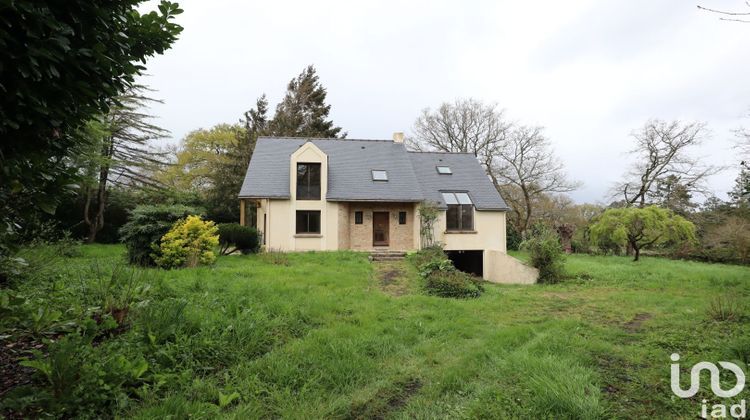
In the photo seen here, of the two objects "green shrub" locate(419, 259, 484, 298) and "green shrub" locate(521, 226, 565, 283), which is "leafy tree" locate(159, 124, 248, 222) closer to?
"green shrub" locate(419, 259, 484, 298)

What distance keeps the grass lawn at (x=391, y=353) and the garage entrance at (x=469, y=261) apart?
1205 centimetres

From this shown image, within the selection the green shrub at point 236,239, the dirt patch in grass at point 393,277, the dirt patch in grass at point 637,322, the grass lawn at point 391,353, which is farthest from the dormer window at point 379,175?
the dirt patch in grass at point 637,322

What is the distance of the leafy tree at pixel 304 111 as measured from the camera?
32.8 metres

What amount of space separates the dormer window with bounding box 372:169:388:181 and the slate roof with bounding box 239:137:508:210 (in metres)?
0.23

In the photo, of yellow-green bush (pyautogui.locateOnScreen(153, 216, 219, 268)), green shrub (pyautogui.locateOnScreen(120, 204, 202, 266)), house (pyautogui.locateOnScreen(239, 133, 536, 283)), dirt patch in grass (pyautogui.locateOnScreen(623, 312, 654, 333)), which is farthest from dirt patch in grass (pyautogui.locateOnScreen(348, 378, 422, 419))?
house (pyautogui.locateOnScreen(239, 133, 536, 283))

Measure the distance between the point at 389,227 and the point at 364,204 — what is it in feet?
6.11

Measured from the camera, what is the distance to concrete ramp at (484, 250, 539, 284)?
44.4 ft

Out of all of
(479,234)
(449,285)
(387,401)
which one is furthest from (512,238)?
(387,401)

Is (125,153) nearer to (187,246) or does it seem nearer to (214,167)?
(214,167)

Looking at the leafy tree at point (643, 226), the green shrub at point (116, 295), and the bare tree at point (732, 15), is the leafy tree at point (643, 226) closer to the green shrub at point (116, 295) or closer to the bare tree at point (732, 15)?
the bare tree at point (732, 15)

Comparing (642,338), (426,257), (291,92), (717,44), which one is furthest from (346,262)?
(291,92)

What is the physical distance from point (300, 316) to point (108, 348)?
108 inches

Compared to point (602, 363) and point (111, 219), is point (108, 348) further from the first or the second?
point (111, 219)

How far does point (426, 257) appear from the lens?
1416cm
